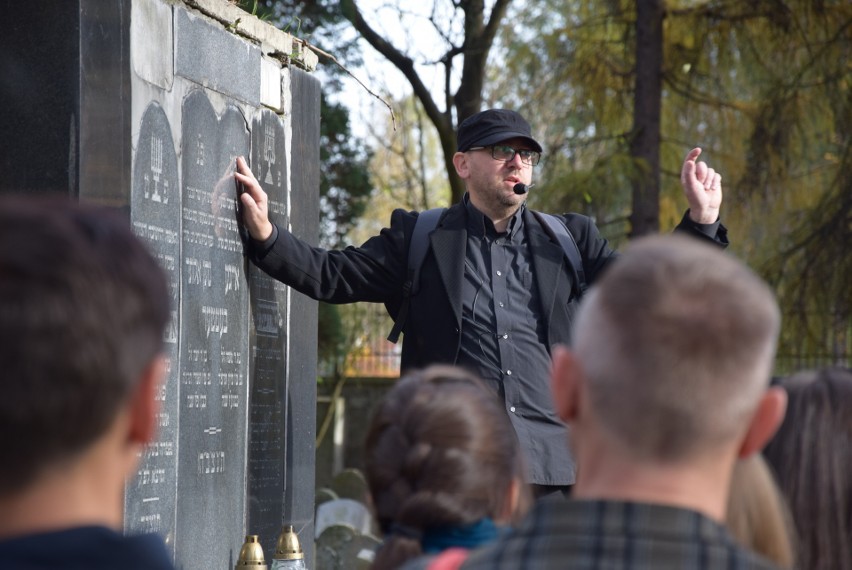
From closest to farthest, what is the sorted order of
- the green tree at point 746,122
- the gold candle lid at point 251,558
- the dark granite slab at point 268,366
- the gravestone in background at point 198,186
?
the gravestone in background at point 198,186 → the gold candle lid at point 251,558 → the dark granite slab at point 268,366 → the green tree at point 746,122

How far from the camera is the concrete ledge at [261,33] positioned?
4.80m

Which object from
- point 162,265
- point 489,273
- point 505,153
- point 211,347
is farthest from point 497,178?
point 162,265

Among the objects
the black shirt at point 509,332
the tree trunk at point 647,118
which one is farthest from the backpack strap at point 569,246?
the tree trunk at point 647,118

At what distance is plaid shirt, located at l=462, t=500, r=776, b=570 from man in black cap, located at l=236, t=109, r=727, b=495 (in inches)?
113

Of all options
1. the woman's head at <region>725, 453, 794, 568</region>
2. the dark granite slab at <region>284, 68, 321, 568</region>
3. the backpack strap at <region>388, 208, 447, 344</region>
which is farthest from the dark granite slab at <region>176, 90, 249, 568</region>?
the woman's head at <region>725, 453, 794, 568</region>

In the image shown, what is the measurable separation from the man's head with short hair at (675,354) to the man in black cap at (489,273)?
2879 millimetres

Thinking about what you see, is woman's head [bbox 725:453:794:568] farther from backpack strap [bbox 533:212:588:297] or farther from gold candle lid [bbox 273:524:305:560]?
backpack strap [bbox 533:212:588:297]

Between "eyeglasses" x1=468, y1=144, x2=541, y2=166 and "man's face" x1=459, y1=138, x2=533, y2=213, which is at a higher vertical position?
"eyeglasses" x1=468, y1=144, x2=541, y2=166

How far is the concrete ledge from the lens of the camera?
480cm

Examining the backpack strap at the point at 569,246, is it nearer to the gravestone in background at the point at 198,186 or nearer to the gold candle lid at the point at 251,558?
the gravestone in background at the point at 198,186

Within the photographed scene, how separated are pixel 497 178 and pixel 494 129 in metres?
0.19

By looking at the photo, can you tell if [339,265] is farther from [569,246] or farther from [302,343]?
[569,246]

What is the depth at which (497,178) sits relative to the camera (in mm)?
4793

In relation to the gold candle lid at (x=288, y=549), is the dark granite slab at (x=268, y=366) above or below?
above
